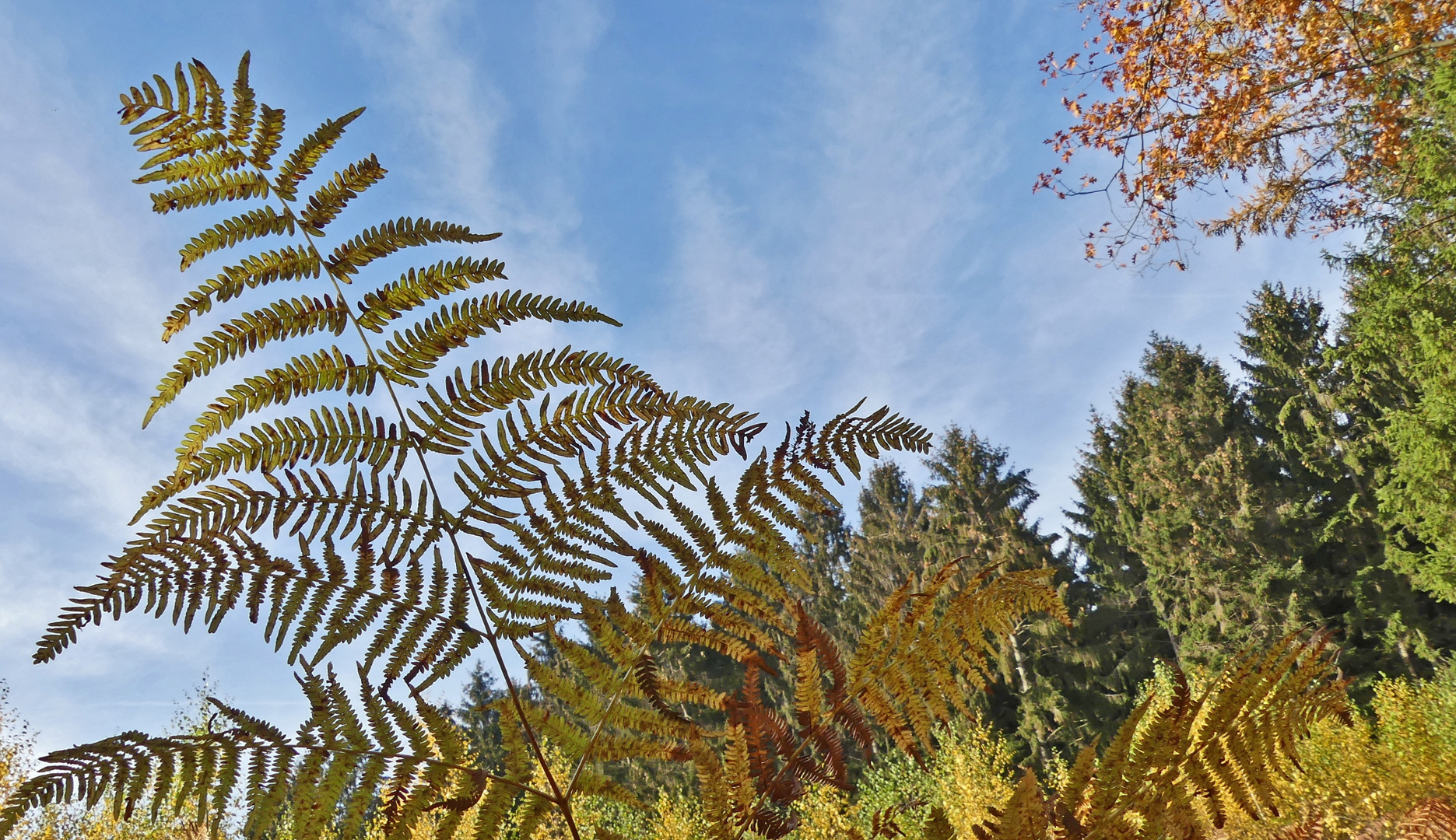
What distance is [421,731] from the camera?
31.7 inches

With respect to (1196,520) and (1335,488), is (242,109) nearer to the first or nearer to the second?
(1196,520)

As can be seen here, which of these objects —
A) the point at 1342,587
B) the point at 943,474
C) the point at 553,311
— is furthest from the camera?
the point at 943,474

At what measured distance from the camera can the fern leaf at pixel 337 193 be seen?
1.12 meters

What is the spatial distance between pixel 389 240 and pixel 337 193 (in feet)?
0.33


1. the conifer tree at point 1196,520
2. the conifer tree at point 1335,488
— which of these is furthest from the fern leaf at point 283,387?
the conifer tree at point 1335,488

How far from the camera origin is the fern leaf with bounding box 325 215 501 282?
112cm

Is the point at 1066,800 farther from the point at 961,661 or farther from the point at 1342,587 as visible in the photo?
the point at 1342,587

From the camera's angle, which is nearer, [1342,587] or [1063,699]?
[1063,699]

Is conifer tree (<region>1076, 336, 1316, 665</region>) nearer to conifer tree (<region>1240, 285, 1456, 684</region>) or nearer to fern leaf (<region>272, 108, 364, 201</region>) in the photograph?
conifer tree (<region>1240, 285, 1456, 684</region>)

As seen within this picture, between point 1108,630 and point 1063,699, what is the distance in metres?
6.25

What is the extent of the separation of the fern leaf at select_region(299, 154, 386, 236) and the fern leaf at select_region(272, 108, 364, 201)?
1.5 inches

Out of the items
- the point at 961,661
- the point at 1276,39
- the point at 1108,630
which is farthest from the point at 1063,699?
the point at 961,661

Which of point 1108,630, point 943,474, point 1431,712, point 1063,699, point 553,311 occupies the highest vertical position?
point 943,474

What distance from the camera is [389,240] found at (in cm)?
113
